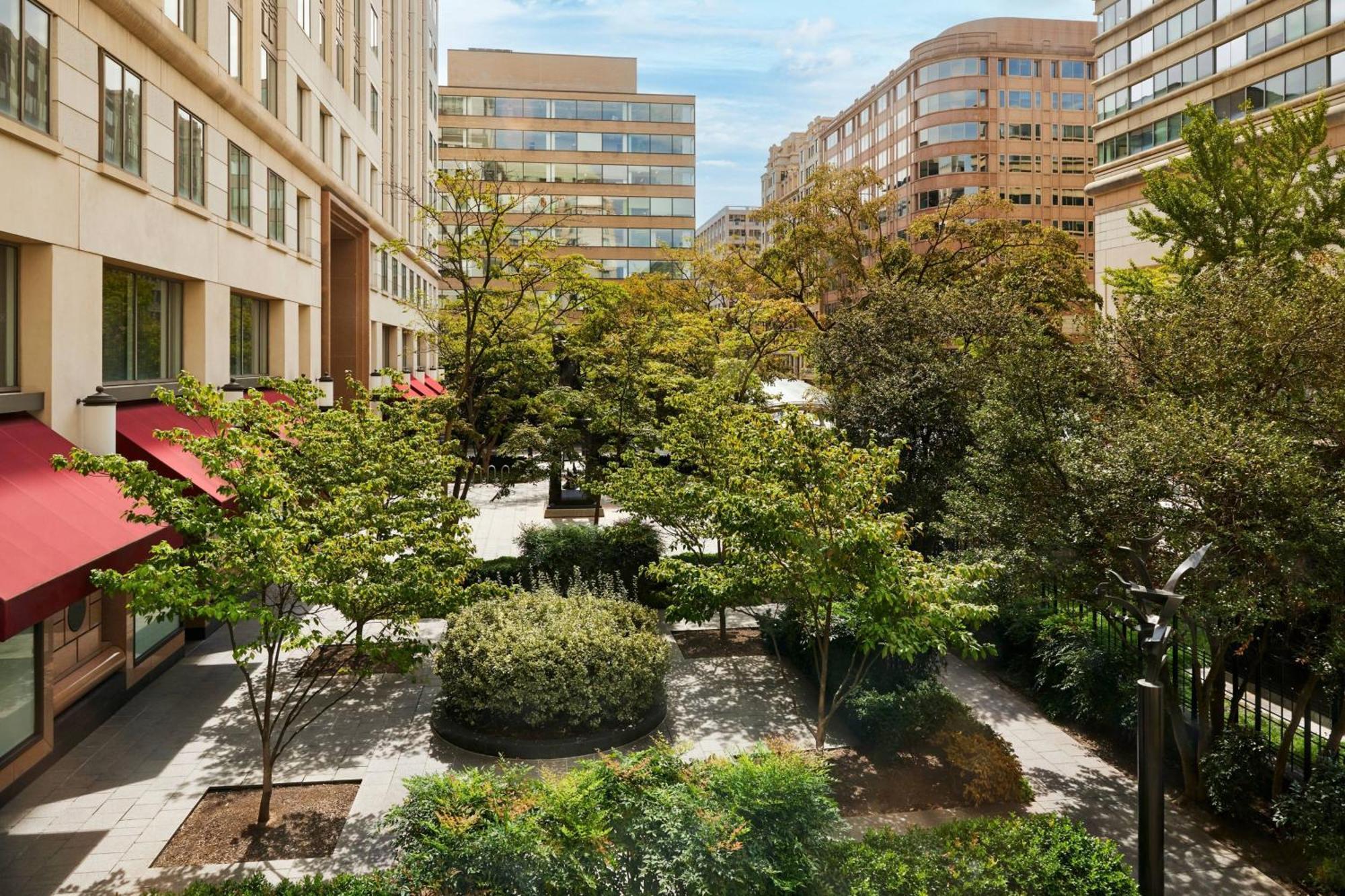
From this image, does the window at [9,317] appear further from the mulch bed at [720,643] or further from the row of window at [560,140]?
the row of window at [560,140]

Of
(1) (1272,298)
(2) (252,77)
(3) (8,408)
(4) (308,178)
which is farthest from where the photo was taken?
(4) (308,178)

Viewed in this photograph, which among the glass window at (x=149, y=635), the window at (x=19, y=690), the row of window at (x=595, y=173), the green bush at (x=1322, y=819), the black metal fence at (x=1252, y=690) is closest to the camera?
the green bush at (x=1322, y=819)

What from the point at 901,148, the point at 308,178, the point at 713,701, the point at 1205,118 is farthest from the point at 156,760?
the point at 901,148

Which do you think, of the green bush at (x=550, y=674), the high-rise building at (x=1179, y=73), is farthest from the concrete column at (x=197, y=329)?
the high-rise building at (x=1179, y=73)

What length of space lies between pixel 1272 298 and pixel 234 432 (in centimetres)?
1311

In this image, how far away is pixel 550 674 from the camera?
1238 cm

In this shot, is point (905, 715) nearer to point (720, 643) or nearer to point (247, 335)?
point (720, 643)

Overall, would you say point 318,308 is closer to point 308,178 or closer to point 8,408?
point 308,178

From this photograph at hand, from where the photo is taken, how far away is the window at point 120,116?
43.4 ft

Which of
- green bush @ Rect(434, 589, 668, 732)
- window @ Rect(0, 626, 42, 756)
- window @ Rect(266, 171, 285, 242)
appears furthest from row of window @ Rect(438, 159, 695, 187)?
window @ Rect(0, 626, 42, 756)

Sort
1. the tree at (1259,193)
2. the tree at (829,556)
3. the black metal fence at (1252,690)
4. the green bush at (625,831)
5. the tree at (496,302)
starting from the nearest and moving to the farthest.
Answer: the green bush at (625,831), the tree at (829,556), the black metal fence at (1252,690), the tree at (1259,193), the tree at (496,302)

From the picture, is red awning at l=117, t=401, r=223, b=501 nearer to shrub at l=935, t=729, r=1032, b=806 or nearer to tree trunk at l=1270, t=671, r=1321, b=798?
shrub at l=935, t=729, r=1032, b=806

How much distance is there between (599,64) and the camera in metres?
80.1

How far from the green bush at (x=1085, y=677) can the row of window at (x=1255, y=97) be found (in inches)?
878
